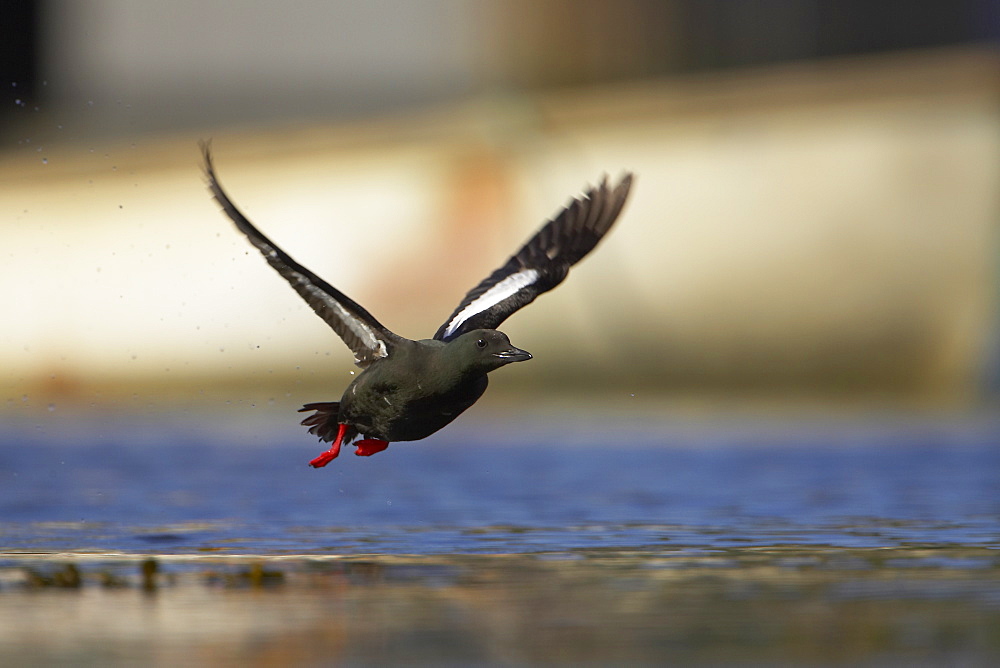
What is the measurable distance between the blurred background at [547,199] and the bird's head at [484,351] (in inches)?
353

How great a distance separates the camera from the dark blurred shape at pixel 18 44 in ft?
75.3

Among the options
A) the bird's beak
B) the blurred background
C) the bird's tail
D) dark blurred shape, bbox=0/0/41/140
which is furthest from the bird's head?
dark blurred shape, bbox=0/0/41/140

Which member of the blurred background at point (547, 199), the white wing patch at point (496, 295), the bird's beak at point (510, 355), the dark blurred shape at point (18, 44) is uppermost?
the dark blurred shape at point (18, 44)

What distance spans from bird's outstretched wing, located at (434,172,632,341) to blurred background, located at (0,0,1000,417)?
7.86 metres

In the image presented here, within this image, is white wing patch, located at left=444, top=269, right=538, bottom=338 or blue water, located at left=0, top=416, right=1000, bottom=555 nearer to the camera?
blue water, located at left=0, top=416, right=1000, bottom=555

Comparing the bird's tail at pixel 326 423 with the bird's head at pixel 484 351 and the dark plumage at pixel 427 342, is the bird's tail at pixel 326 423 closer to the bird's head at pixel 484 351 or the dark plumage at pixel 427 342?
the dark plumage at pixel 427 342

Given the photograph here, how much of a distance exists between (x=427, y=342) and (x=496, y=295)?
734mm

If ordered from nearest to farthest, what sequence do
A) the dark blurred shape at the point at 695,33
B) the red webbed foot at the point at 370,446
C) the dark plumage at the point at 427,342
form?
the dark plumage at the point at 427,342, the red webbed foot at the point at 370,446, the dark blurred shape at the point at 695,33

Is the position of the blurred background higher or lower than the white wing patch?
higher

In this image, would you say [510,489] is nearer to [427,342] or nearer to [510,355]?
[427,342]

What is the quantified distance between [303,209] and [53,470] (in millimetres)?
6534

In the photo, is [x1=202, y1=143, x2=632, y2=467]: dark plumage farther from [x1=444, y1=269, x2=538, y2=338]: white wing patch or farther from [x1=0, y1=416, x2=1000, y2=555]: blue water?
[x1=0, y1=416, x2=1000, y2=555]: blue water

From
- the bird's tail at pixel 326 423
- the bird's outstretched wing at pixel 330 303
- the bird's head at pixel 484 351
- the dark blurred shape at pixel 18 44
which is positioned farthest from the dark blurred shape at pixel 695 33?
the bird's head at pixel 484 351

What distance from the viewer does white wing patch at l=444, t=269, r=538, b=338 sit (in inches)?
343
